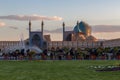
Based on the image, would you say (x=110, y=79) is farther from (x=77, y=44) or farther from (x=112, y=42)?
(x=77, y=44)

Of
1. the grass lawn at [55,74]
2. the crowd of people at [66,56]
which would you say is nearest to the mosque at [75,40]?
the crowd of people at [66,56]

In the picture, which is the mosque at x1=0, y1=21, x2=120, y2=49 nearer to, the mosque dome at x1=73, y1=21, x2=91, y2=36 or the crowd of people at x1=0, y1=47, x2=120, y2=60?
the mosque dome at x1=73, y1=21, x2=91, y2=36

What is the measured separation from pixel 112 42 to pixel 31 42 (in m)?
32.3

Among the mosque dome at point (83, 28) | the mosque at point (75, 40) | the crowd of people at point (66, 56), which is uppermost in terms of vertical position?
the mosque dome at point (83, 28)

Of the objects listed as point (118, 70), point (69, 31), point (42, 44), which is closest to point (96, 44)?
point (69, 31)

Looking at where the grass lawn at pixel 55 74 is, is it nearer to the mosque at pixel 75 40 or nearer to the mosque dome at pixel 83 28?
the mosque at pixel 75 40

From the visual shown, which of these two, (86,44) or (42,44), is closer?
(42,44)

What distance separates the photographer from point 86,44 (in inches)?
6314

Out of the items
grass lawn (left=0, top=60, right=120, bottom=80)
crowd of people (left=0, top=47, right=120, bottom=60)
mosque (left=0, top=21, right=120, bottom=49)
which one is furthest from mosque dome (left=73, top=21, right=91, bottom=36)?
grass lawn (left=0, top=60, right=120, bottom=80)

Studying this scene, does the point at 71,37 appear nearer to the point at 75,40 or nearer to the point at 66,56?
the point at 75,40

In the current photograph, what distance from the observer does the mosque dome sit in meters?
164

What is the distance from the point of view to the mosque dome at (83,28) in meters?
164

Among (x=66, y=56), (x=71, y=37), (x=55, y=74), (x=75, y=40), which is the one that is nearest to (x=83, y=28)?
(x=75, y=40)

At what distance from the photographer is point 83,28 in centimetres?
16488
